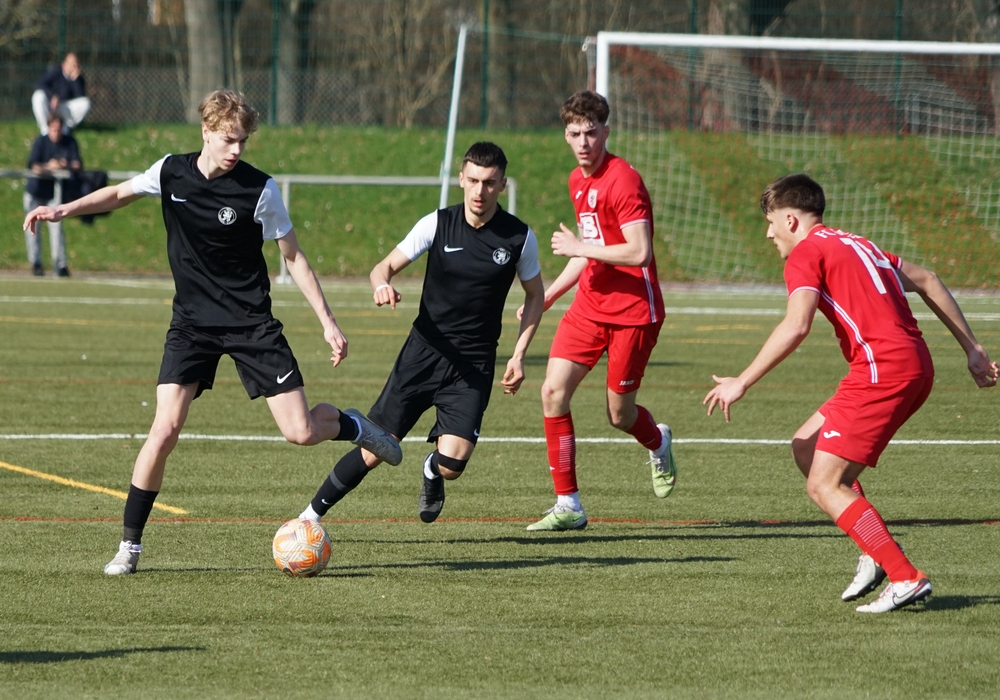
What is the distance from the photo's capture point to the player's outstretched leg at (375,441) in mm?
5762

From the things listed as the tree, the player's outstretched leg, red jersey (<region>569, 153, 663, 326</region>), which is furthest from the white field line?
the tree

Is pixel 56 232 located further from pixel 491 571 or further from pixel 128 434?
pixel 491 571

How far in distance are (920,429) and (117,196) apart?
19.7ft

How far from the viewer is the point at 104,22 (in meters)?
25.7

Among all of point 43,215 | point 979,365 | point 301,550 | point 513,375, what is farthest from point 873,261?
point 43,215

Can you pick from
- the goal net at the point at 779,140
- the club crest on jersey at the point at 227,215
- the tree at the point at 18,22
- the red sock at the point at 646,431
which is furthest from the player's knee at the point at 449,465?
the tree at the point at 18,22

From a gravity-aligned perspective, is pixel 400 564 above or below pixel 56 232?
above

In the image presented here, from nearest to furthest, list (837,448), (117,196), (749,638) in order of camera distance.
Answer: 1. (749,638)
2. (837,448)
3. (117,196)

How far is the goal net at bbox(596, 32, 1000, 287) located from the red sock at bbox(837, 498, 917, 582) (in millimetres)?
15154

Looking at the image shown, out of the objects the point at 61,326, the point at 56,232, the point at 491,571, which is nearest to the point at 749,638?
the point at 491,571

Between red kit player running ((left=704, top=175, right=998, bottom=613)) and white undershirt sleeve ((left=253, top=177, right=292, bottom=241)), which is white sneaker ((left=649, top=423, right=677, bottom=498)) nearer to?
red kit player running ((left=704, top=175, right=998, bottom=613))

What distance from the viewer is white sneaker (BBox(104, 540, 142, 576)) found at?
5.27m

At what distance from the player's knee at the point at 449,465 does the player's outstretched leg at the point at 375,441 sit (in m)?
0.22

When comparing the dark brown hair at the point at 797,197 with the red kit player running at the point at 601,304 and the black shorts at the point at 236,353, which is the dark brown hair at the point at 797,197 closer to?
the red kit player running at the point at 601,304
